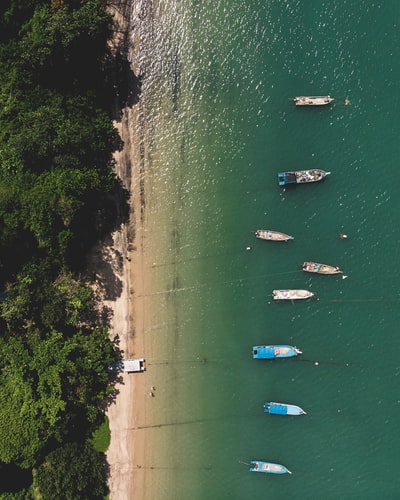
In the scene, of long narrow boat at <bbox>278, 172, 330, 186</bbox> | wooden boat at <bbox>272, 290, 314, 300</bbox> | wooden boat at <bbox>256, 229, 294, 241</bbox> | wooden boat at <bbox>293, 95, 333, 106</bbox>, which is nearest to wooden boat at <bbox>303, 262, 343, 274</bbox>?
wooden boat at <bbox>272, 290, 314, 300</bbox>

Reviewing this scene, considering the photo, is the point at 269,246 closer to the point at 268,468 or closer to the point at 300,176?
the point at 300,176

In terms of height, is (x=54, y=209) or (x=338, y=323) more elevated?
(x=54, y=209)

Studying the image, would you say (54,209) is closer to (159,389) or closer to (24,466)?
(159,389)

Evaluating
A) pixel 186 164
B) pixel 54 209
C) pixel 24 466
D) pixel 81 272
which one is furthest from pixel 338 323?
pixel 24 466

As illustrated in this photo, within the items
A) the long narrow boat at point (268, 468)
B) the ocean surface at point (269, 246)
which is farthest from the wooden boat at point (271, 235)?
the long narrow boat at point (268, 468)

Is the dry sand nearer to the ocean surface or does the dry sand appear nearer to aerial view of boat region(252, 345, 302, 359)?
the ocean surface

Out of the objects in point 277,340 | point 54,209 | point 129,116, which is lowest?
point 277,340
